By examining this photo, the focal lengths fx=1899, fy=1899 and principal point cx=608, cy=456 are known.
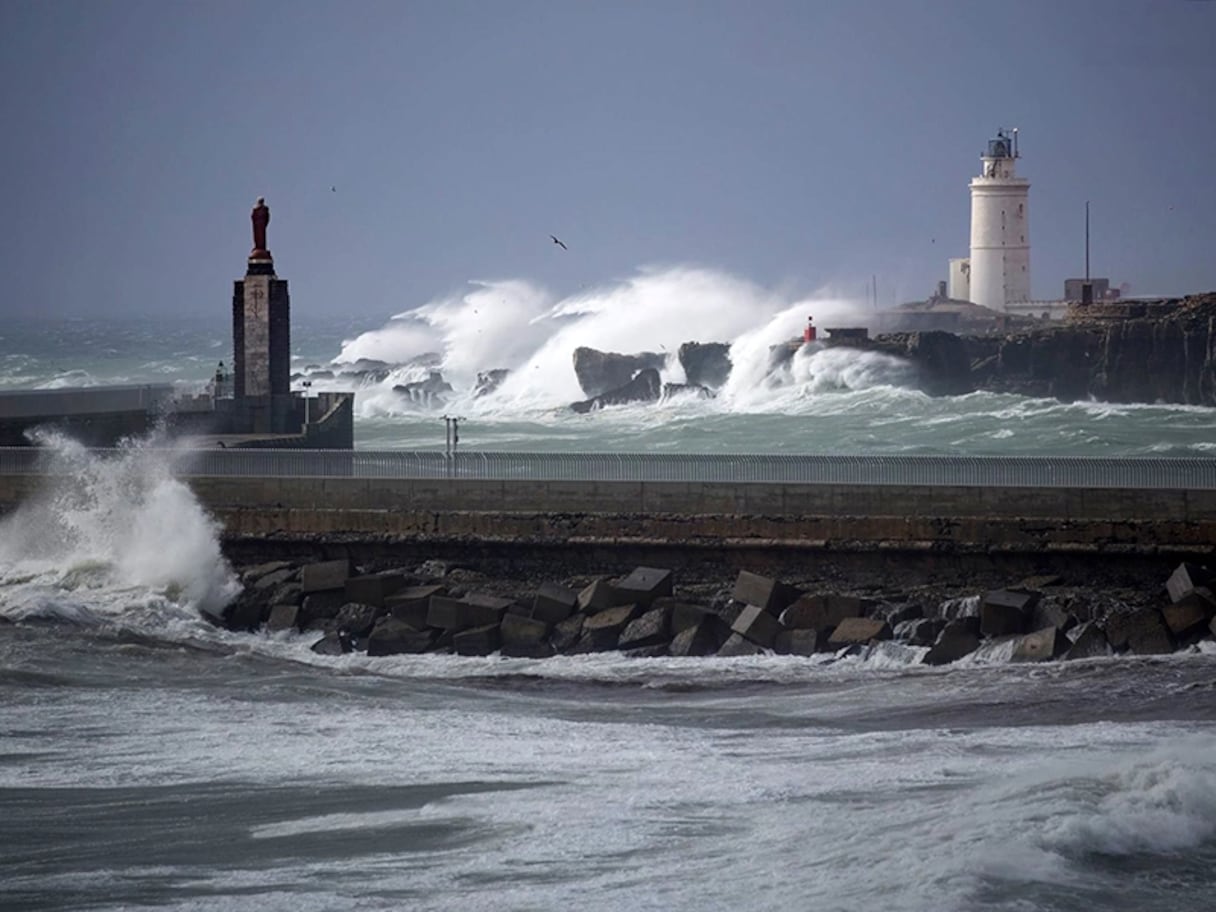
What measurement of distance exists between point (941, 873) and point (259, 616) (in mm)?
8302

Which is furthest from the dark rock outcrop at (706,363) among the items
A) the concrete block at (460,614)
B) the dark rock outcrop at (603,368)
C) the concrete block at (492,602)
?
the concrete block at (460,614)

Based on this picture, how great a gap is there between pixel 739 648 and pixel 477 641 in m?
2.04

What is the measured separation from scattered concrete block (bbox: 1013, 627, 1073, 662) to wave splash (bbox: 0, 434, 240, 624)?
21.8 ft

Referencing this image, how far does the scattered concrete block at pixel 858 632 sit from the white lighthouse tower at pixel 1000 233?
44987mm

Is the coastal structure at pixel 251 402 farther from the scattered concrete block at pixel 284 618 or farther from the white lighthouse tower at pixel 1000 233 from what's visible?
the white lighthouse tower at pixel 1000 233

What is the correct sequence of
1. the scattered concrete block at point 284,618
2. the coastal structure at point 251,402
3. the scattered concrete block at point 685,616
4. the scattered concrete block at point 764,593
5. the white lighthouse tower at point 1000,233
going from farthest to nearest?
the white lighthouse tower at point 1000,233, the coastal structure at point 251,402, the scattered concrete block at point 284,618, the scattered concrete block at point 764,593, the scattered concrete block at point 685,616

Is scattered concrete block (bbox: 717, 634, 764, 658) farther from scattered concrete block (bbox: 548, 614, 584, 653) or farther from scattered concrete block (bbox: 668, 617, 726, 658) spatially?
scattered concrete block (bbox: 548, 614, 584, 653)

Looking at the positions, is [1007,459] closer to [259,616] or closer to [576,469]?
[576,469]

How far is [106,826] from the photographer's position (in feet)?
32.7

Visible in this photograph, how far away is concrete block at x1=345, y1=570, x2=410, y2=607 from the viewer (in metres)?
15.5

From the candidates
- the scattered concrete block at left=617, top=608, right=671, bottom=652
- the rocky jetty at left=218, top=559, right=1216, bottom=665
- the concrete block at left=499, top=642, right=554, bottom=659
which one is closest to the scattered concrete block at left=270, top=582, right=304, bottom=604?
the rocky jetty at left=218, top=559, right=1216, bottom=665

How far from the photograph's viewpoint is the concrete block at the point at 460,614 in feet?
49.1

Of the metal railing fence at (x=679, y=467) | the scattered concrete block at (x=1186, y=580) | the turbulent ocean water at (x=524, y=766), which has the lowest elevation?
the turbulent ocean water at (x=524, y=766)

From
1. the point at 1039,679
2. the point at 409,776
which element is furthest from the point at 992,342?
the point at 409,776
